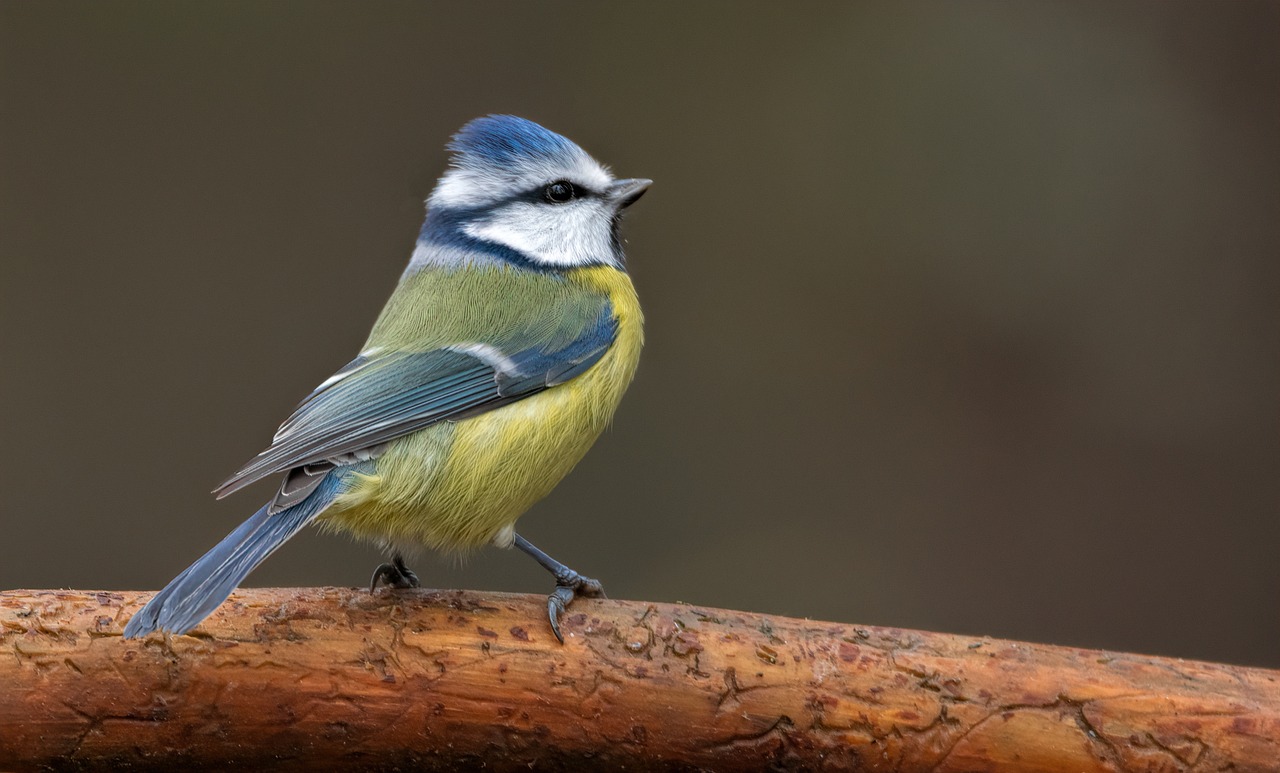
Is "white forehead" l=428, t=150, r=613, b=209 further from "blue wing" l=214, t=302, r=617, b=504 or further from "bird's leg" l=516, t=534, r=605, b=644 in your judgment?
"bird's leg" l=516, t=534, r=605, b=644

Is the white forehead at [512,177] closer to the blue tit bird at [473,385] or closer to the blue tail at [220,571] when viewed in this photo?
the blue tit bird at [473,385]

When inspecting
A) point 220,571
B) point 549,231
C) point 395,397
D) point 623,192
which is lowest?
point 220,571

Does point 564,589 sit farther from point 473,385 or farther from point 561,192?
point 561,192

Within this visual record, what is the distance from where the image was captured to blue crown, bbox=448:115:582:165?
245cm

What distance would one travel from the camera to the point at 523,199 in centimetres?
248

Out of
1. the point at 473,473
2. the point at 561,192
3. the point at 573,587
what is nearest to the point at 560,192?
the point at 561,192

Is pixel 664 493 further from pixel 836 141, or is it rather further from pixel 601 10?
pixel 601 10

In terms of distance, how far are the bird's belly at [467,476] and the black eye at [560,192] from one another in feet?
1.72

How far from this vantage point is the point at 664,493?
402 cm

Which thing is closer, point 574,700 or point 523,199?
point 574,700

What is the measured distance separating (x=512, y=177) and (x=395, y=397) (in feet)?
2.15

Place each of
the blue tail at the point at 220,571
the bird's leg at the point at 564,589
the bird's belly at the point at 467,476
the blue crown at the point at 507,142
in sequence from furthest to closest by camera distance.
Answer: the blue crown at the point at 507,142, the bird's belly at the point at 467,476, the bird's leg at the point at 564,589, the blue tail at the point at 220,571

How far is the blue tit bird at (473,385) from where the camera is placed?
186 cm

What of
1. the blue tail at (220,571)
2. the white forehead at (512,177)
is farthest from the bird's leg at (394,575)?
the white forehead at (512,177)
